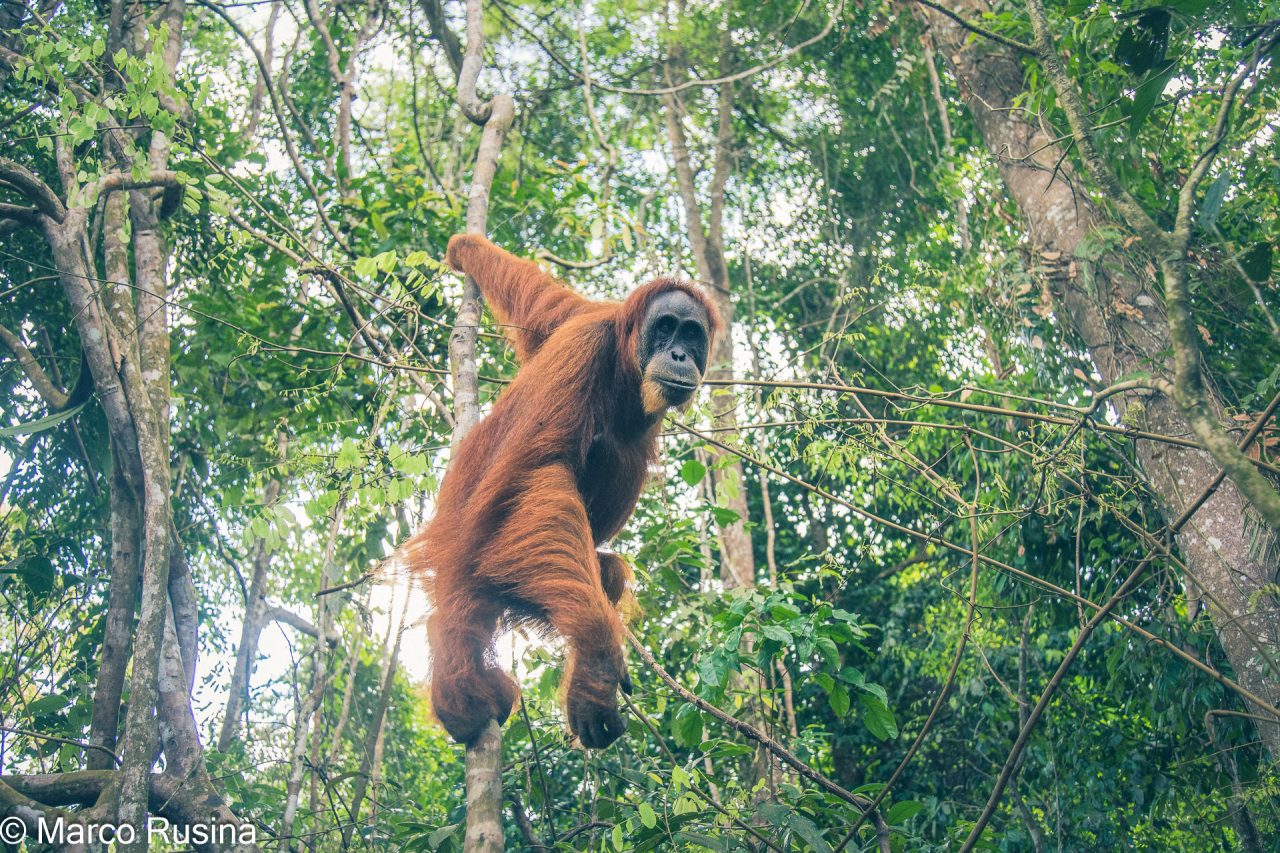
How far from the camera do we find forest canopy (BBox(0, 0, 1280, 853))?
327 cm

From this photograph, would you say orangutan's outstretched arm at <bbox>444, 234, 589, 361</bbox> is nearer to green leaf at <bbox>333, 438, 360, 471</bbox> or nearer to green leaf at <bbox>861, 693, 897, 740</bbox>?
green leaf at <bbox>333, 438, 360, 471</bbox>

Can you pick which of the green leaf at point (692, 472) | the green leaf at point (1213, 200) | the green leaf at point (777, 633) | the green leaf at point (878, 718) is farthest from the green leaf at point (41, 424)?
the green leaf at point (1213, 200)

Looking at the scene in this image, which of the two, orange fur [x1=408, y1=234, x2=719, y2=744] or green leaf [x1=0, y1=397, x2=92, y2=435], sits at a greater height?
green leaf [x1=0, y1=397, x2=92, y2=435]

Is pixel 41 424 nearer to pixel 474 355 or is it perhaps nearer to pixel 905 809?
pixel 474 355

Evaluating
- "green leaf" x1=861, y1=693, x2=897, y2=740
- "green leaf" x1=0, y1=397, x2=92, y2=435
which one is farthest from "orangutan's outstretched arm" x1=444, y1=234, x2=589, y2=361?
"green leaf" x1=861, y1=693, x2=897, y2=740

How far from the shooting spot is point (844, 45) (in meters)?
11.1

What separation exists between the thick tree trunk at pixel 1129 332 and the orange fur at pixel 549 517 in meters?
1.85

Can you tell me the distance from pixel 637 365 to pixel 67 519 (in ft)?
13.2

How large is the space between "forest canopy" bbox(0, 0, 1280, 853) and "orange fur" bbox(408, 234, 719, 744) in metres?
0.21

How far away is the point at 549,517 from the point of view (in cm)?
328

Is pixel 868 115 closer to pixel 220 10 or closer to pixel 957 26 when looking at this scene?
pixel 957 26

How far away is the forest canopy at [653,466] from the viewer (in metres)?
3.27

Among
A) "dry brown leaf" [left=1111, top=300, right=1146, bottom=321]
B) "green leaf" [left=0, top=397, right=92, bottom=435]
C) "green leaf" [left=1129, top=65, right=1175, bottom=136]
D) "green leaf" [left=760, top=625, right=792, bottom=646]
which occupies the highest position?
"green leaf" [left=0, top=397, right=92, bottom=435]

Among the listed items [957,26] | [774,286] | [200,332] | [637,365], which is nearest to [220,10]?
[200,332]
